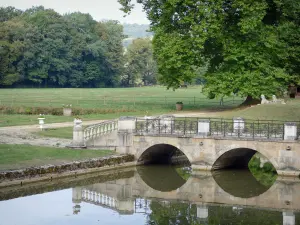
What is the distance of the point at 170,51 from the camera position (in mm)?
52500

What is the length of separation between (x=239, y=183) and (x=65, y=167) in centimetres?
900

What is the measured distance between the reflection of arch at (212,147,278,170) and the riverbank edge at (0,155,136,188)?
4.97 m

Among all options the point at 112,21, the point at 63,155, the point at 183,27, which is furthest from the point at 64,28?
the point at 63,155

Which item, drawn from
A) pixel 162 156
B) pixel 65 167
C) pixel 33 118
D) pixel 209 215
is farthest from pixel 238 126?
pixel 33 118

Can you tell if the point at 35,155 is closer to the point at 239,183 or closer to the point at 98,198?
the point at 98,198

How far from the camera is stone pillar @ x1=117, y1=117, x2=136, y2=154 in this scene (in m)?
36.9

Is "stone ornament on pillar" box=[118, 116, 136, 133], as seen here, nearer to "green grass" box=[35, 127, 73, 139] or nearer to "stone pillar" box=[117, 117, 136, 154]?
"stone pillar" box=[117, 117, 136, 154]

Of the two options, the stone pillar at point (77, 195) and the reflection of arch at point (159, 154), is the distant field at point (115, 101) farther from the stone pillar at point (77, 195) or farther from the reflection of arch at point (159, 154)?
the stone pillar at point (77, 195)

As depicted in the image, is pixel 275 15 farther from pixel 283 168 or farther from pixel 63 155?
pixel 63 155

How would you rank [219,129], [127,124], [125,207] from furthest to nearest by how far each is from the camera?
[127,124] → [219,129] → [125,207]

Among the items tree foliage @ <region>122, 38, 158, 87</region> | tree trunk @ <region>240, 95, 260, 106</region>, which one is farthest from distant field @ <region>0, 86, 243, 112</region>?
tree foliage @ <region>122, 38, 158, 87</region>

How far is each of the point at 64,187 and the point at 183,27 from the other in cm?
2663

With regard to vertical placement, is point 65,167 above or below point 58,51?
below

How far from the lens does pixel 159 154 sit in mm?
39062
